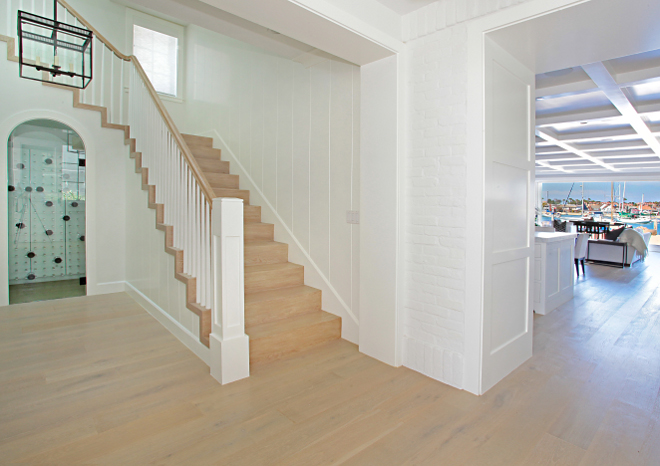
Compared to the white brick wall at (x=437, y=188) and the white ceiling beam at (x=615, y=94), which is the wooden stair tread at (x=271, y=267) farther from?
the white ceiling beam at (x=615, y=94)

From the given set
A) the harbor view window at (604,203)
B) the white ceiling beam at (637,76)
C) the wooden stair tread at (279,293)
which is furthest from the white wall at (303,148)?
the harbor view window at (604,203)

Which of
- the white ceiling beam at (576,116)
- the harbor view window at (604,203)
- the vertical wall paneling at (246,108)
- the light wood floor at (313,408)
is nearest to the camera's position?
the light wood floor at (313,408)

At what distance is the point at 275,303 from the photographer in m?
3.22

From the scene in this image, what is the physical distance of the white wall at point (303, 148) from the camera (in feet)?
10.8

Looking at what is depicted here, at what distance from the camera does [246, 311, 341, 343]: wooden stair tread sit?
289cm

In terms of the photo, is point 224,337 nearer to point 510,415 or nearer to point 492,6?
point 510,415

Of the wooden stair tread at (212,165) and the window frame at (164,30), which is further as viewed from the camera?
the window frame at (164,30)

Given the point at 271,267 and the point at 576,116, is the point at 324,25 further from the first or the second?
the point at 576,116

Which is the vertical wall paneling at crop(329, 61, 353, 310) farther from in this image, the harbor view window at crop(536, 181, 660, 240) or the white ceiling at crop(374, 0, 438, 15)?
the harbor view window at crop(536, 181, 660, 240)

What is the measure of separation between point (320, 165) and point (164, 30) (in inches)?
191

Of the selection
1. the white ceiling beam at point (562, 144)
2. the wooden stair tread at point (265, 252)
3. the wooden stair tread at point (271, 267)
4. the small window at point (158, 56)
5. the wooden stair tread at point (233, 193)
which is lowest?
the wooden stair tread at point (271, 267)

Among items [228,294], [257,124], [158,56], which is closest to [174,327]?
[228,294]

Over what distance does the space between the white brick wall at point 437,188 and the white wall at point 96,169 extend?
427 cm

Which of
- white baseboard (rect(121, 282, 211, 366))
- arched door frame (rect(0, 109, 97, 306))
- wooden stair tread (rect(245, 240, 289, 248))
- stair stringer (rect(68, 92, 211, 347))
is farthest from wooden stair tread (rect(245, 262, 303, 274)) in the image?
arched door frame (rect(0, 109, 97, 306))
